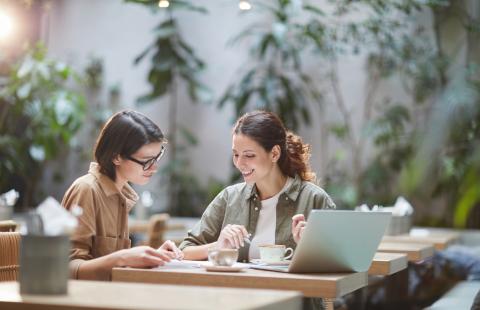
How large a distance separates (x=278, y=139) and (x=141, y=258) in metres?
1.15

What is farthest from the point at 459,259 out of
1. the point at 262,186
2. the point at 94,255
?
the point at 94,255

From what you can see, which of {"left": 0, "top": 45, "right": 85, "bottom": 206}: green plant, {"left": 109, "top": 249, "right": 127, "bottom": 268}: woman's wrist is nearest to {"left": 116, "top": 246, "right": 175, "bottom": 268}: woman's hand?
{"left": 109, "top": 249, "right": 127, "bottom": 268}: woman's wrist

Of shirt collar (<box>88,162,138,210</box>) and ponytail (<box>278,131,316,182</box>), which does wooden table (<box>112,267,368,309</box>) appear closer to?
shirt collar (<box>88,162,138,210</box>)

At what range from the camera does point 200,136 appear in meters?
10.9

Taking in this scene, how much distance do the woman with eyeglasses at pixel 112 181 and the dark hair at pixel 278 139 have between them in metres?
0.51

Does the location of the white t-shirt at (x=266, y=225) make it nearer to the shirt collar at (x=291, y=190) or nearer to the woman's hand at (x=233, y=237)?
the shirt collar at (x=291, y=190)

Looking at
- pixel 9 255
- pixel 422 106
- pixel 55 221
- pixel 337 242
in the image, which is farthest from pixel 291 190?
pixel 422 106

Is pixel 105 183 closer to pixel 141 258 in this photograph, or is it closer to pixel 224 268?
pixel 141 258

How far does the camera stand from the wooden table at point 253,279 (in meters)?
2.72

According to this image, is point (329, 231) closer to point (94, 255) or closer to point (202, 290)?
point (202, 290)

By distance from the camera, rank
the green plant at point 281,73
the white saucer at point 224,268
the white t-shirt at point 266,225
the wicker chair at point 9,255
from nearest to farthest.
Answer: the white saucer at point 224,268, the wicker chair at point 9,255, the white t-shirt at point 266,225, the green plant at point 281,73

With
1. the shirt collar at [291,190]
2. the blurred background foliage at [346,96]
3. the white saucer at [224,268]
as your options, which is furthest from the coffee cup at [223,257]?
the blurred background foliage at [346,96]

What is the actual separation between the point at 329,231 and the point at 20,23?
8.62 metres

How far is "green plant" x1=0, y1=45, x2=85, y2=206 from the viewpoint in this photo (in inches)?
389
